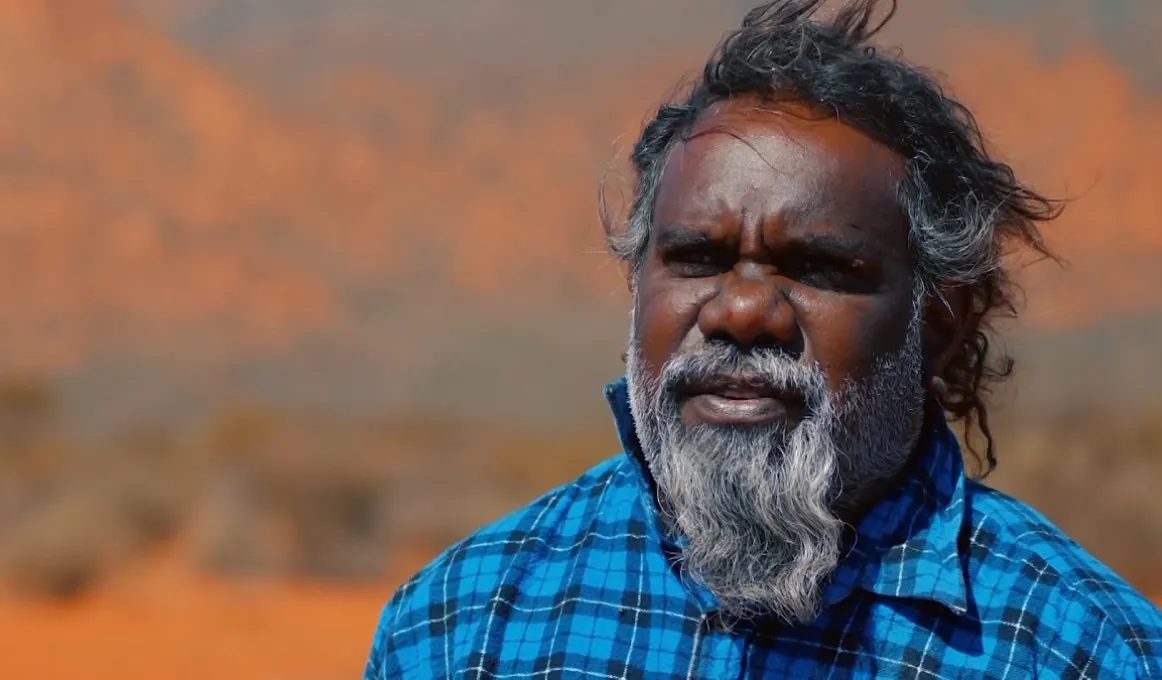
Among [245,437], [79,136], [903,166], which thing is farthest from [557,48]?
[903,166]

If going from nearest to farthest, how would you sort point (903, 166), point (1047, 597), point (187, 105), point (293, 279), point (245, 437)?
point (1047, 597) → point (903, 166) → point (245, 437) → point (293, 279) → point (187, 105)

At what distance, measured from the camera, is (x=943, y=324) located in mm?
2625

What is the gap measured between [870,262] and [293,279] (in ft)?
54.9

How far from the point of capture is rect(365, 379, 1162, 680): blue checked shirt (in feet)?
7.36

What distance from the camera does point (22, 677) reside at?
9562mm

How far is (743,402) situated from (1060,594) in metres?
0.58

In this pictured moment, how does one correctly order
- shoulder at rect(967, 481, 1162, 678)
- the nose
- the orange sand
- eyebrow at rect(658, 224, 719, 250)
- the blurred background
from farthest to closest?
the blurred background < the orange sand < eyebrow at rect(658, 224, 719, 250) < the nose < shoulder at rect(967, 481, 1162, 678)

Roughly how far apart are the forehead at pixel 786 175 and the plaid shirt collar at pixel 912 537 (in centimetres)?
41

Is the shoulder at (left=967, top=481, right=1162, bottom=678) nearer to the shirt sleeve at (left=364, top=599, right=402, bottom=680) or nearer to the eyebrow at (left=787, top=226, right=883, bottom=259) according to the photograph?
the eyebrow at (left=787, top=226, right=883, bottom=259)

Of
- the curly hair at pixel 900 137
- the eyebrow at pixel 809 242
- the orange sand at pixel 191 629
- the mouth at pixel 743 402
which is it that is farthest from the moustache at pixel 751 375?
the orange sand at pixel 191 629

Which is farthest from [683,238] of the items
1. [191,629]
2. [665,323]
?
[191,629]

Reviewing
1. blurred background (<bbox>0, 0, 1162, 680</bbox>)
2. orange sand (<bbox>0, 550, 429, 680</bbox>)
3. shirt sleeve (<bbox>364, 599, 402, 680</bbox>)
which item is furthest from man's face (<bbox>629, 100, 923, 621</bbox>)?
blurred background (<bbox>0, 0, 1162, 680</bbox>)

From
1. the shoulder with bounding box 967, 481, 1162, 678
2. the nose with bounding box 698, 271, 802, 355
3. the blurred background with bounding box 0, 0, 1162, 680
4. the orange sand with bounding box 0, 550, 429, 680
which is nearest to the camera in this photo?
the shoulder with bounding box 967, 481, 1162, 678

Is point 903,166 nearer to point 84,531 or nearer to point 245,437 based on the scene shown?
point 84,531
